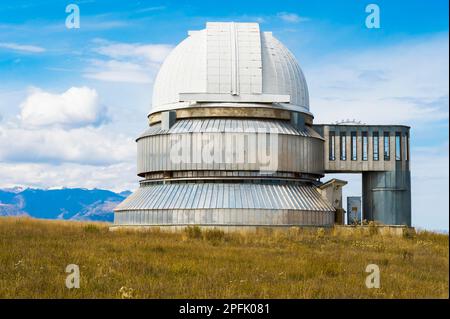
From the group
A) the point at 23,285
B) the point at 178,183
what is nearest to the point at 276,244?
the point at 178,183

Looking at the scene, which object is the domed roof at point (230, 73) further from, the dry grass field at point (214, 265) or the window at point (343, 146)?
the dry grass field at point (214, 265)

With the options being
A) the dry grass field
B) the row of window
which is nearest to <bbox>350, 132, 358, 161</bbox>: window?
the row of window

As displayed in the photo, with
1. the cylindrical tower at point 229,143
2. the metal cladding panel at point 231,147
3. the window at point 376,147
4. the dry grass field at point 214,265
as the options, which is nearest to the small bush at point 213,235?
the dry grass field at point 214,265

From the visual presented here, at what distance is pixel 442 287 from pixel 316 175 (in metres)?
25.7

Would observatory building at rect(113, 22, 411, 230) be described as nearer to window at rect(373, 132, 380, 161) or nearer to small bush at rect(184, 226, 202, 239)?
window at rect(373, 132, 380, 161)

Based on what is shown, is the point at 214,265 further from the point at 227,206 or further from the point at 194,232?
the point at 227,206

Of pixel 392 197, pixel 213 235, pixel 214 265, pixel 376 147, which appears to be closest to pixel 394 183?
pixel 392 197

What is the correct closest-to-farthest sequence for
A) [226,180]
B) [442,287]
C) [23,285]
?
1. [23,285]
2. [442,287]
3. [226,180]

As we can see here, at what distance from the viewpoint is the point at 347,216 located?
45969mm

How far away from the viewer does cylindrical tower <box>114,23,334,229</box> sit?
1547 inches

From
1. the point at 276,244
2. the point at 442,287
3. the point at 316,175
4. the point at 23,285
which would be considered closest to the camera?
the point at 23,285

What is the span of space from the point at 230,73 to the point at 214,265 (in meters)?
21.6

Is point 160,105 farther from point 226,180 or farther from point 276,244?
point 276,244

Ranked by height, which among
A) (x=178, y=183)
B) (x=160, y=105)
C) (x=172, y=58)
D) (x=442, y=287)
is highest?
(x=172, y=58)
